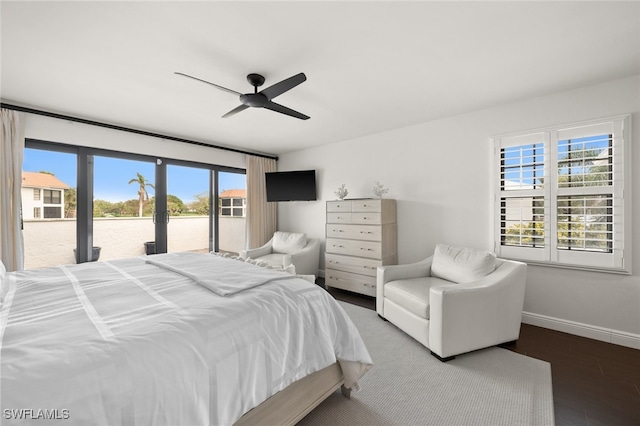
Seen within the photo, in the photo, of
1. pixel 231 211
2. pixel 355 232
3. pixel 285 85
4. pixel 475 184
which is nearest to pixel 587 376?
pixel 475 184

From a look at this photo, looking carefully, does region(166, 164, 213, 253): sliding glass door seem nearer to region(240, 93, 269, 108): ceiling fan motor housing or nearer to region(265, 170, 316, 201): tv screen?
region(265, 170, 316, 201): tv screen

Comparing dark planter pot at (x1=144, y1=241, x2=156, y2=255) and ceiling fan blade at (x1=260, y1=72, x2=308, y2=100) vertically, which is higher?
ceiling fan blade at (x1=260, y1=72, x2=308, y2=100)

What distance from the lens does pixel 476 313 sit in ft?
7.51

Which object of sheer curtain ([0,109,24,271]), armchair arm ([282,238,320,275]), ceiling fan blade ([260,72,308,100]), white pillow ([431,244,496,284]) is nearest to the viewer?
ceiling fan blade ([260,72,308,100])

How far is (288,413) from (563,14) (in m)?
2.99

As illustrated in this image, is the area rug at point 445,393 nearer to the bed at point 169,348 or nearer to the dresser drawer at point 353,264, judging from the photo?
the bed at point 169,348

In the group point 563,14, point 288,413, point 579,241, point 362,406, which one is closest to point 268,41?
point 563,14

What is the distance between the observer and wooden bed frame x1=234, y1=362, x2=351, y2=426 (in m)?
1.30

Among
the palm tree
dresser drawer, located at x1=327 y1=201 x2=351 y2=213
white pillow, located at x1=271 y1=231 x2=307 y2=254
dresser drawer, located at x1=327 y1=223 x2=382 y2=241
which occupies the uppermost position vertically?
the palm tree

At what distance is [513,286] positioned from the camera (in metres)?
2.45

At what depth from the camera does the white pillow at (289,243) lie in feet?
16.0

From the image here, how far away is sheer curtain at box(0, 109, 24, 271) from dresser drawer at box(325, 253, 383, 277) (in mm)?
3846

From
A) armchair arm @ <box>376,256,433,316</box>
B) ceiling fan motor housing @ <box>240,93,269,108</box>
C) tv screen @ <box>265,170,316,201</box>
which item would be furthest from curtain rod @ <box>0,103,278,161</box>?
armchair arm @ <box>376,256,433,316</box>

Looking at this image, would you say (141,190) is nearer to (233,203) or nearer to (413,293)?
(233,203)
